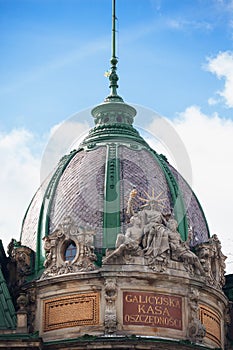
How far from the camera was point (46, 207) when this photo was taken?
4631cm

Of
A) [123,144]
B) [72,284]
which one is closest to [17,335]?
[72,284]

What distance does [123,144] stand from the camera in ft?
158

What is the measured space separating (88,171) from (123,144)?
7.84ft

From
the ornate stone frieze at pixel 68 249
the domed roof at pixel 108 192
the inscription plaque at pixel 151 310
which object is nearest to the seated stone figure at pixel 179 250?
the domed roof at pixel 108 192

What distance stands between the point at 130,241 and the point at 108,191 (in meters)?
3.33

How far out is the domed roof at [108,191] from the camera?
45.0 metres

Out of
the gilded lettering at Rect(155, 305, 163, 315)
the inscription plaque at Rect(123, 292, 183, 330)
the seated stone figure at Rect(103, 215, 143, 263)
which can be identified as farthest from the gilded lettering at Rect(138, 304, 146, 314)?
the seated stone figure at Rect(103, 215, 143, 263)

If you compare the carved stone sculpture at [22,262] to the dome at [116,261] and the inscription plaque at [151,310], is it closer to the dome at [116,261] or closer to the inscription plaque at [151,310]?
the dome at [116,261]

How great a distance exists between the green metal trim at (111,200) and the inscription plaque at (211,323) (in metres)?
4.67

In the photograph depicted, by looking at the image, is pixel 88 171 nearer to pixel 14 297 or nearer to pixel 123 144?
pixel 123 144

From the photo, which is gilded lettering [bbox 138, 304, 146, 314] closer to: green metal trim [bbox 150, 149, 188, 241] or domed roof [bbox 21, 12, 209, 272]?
domed roof [bbox 21, 12, 209, 272]

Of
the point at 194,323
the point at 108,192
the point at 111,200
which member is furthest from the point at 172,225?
the point at 194,323

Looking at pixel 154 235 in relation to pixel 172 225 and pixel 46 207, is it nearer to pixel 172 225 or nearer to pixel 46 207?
pixel 172 225

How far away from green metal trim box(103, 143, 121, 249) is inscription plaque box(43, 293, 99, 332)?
251cm
